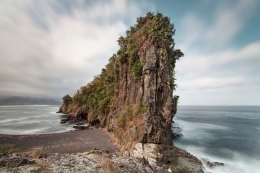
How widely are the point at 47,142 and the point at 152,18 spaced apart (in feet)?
80.1

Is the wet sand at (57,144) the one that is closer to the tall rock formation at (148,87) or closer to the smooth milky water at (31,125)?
the tall rock formation at (148,87)

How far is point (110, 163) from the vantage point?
1007 cm

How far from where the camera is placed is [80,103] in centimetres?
5597

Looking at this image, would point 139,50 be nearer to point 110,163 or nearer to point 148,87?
point 148,87

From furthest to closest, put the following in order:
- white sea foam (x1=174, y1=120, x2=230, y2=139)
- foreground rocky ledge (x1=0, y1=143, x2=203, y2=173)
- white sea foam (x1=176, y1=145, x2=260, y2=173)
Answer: white sea foam (x1=174, y1=120, x2=230, y2=139), white sea foam (x1=176, y1=145, x2=260, y2=173), foreground rocky ledge (x1=0, y1=143, x2=203, y2=173)

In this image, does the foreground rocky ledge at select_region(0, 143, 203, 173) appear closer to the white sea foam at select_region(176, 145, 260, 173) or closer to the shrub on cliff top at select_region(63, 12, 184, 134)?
the white sea foam at select_region(176, 145, 260, 173)

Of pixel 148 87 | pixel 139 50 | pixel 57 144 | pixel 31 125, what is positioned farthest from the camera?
pixel 31 125

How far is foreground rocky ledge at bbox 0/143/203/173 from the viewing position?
885 cm

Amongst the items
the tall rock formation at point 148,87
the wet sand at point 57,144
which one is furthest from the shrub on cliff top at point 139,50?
the wet sand at point 57,144

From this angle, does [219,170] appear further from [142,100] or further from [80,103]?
[80,103]

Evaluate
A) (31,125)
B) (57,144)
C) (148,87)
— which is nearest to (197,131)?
(148,87)

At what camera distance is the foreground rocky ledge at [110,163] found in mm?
8852

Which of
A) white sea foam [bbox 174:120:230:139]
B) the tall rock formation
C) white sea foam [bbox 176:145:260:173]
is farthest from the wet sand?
white sea foam [bbox 174:120:230:139]

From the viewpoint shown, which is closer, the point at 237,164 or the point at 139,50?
the point at 237,164
